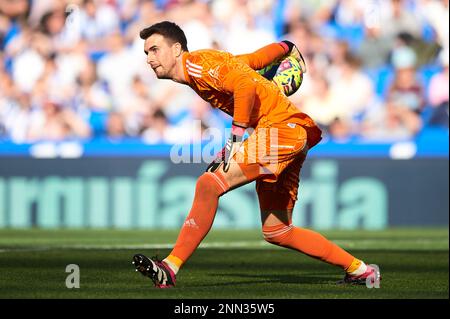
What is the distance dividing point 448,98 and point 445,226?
6.76ft

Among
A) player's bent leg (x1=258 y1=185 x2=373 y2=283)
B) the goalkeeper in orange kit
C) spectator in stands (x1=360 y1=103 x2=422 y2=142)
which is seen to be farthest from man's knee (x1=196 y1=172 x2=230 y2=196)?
spectator in stands (x1=360 y1=103 x2=422 y2=142)

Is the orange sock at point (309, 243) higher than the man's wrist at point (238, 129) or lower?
lower

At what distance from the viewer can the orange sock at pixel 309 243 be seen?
24.8 ft

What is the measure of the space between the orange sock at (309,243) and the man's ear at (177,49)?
1.41 meters

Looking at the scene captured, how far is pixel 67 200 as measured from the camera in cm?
1526

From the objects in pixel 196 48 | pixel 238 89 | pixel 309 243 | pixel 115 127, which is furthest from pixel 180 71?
pixel 196 48

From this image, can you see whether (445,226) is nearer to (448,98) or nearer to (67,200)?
(448,98)

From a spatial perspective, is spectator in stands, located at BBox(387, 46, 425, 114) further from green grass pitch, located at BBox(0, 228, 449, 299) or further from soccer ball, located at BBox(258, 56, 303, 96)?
soccer ball, located at BBox(258, 56, 303, 96)

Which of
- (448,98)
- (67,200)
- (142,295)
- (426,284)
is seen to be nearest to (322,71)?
(448,98)

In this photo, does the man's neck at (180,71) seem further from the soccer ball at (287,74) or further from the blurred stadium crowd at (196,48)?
the blurred stadium crowd at (196,48)

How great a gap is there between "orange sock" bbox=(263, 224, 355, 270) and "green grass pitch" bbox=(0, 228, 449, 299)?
21cm

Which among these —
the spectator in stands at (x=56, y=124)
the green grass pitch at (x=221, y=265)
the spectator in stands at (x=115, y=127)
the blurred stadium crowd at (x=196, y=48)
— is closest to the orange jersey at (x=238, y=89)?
the green grass pitch at (x=221, y=265)

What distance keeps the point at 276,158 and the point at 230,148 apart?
41 centimetres

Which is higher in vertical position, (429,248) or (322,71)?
(322,71)
